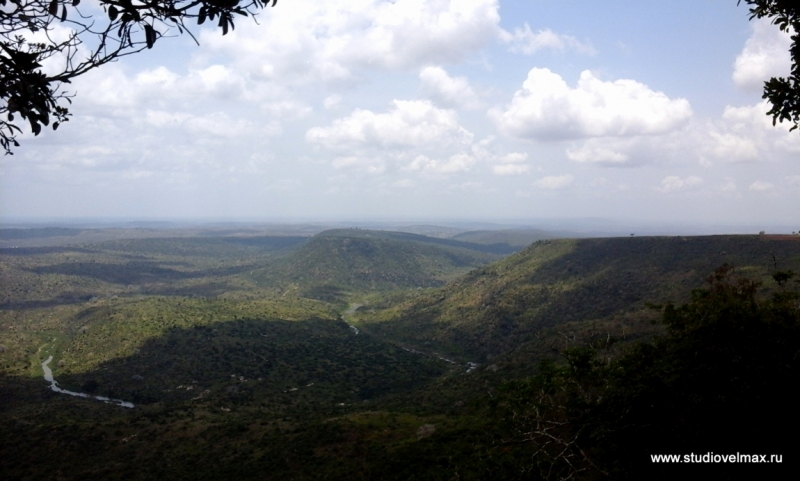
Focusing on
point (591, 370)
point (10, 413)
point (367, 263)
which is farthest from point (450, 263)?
point (591, 370)

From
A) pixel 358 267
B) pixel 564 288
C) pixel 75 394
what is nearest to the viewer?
pixel 75 394

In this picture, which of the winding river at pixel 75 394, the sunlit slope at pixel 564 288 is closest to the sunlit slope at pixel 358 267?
the sunlit slope at pixel 564 288

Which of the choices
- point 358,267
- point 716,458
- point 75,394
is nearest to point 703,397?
point 716,458

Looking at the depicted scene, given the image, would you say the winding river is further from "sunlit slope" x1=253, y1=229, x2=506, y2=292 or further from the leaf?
"sunlit slope" x1=253, y1=229, x2=506, y2=292

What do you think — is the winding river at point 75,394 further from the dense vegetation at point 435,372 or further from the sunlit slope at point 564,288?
the sunlit slope at point 564,288

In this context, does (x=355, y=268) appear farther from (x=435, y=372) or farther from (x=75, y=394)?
(x=75, y=394)

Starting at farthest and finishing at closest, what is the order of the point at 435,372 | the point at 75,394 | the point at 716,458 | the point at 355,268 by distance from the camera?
the point at 355,268
the point at 435,372
the point at 75,394
the point at 716,458

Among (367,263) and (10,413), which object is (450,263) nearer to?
(367,263)
